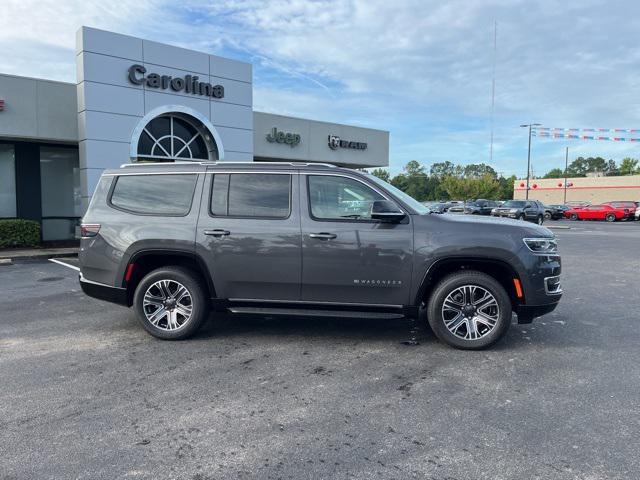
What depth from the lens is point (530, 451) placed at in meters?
3.13

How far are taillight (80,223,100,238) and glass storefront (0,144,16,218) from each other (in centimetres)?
1230

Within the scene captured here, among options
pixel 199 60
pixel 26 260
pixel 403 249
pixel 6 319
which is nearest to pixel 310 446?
pixel 403 249

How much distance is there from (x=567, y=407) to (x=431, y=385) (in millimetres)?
1055

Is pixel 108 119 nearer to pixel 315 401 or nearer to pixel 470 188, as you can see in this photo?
pixel 315 401

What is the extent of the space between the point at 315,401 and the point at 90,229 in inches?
135

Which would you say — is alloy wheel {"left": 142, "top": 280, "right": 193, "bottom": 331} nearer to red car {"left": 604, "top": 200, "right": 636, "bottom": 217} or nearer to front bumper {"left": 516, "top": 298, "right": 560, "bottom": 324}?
front bumper {"left": 516, "top": 298, "right": 560, "bottom": 324}

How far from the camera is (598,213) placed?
130ft

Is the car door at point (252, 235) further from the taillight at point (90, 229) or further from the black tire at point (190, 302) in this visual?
the taillight at point (90, 229)

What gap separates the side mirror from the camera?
4911 mm

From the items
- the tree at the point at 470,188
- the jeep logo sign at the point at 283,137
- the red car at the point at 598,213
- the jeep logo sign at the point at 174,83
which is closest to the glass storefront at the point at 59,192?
the jeep logo sign at the point at 174,83

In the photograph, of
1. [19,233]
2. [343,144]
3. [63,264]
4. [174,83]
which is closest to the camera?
[63,264]

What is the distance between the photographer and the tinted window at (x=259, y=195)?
529 centimetres

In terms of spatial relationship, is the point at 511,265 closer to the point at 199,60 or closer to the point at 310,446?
the point at 310,446

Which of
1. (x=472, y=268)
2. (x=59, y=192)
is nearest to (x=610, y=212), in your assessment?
(x=59, y=192)
